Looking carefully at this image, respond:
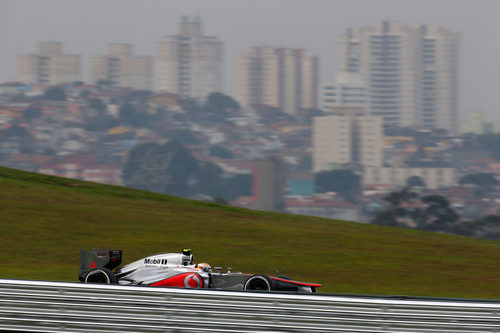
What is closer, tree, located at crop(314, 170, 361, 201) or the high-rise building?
the high-rise building

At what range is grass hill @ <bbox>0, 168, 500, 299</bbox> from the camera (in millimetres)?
14875

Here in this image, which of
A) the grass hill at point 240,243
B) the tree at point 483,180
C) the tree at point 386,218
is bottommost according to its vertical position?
the tree at point 386,218

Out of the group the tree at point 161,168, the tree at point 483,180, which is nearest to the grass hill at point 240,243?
the tree at point 161,168

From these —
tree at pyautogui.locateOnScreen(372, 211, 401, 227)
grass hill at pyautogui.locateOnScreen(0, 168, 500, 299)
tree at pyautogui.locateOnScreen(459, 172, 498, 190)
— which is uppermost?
tree at pyautogui.locateOnScreen(459, 172, 498, 190)

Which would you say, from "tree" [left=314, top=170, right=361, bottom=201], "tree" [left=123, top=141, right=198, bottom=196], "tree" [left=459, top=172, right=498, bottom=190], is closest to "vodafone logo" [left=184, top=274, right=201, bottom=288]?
"tree" [left=123, top=141, right=198, bottom=196]

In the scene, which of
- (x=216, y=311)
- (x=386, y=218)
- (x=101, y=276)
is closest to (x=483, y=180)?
(x=386, y=218)

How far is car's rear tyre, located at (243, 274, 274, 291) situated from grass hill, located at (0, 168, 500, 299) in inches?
128

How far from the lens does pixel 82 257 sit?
1118 cm

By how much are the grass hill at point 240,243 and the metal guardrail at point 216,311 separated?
16.4 feet

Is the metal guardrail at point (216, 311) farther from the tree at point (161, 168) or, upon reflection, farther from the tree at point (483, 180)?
the tree at point (483, 180)

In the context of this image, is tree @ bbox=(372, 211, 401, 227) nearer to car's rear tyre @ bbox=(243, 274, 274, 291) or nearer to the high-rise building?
the high-rise building

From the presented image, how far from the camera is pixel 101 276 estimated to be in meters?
10.8

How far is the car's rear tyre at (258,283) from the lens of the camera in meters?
10.6

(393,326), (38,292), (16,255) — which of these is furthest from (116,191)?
(393,326)
